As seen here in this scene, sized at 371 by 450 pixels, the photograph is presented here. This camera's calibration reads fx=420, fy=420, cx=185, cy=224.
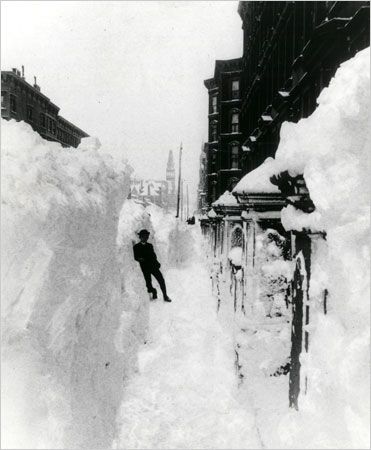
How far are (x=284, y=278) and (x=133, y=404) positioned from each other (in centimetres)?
296

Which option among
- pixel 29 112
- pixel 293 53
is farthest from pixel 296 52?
pixel 29 112

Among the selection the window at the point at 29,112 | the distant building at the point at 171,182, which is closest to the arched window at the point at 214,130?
the window at the point at 29,112

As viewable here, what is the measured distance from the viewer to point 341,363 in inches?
90.1

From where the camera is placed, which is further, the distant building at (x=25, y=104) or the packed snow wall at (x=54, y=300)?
the distant building at (x=25, y=104)

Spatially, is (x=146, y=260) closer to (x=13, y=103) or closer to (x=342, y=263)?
(x=342, y=263)

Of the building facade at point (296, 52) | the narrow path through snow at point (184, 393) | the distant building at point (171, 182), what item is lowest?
the narrow path through snow at point (184, 393)

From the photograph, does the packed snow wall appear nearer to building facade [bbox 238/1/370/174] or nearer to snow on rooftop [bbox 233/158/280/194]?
snow on rooftop [bbox 233/158/280/194]

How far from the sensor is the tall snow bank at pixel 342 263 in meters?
2.21

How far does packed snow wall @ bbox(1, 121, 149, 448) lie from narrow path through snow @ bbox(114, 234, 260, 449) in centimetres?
34

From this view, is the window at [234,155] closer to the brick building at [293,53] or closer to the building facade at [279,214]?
the brick building at [293,53]

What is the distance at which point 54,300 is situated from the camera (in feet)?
10.9

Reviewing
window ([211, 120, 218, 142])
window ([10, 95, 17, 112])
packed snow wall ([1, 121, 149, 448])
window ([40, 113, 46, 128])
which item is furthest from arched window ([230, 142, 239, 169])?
packed snow wall ([1, 121, 149, 448])

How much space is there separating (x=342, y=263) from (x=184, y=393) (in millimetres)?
3823

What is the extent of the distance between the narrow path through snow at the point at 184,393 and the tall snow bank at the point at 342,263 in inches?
76.6
